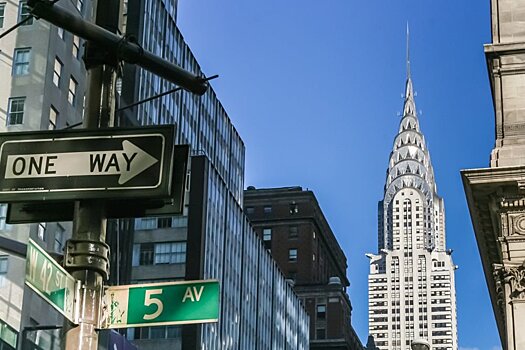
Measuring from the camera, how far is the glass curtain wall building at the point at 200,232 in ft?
275

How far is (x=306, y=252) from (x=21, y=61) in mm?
104737

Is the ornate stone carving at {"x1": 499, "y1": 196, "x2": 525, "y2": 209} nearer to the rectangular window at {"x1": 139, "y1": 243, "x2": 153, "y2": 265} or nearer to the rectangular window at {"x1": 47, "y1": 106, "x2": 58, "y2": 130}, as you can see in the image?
the rectangular window at {"x1": 47, "y1": 106, "x2": 58, "y2": 130}

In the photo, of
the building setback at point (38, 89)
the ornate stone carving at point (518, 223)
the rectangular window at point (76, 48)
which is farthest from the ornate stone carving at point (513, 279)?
the rectangular window at point (76, 48)

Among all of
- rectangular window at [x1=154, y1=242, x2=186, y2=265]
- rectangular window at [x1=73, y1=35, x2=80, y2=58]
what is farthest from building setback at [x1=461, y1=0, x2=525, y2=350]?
rectangular window at [x1=154, y1=242, x2=186, y2=265]

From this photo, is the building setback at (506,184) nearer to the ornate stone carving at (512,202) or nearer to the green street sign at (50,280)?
the ornate stone carving at (512,202)

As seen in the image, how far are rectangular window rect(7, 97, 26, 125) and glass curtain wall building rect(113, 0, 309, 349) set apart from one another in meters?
13.1

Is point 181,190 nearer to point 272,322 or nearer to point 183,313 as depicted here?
point 183,313

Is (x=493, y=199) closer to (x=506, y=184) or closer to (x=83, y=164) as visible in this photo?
(x=506, y=184)

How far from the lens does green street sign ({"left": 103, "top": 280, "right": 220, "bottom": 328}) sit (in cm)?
873

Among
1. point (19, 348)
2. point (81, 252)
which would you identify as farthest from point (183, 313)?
point (19, 348)

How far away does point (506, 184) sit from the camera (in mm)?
32312

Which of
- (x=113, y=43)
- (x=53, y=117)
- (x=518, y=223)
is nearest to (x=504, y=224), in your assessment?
(x=518, y=223)

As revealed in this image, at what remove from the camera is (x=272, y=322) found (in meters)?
109

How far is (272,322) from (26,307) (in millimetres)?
58139
